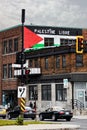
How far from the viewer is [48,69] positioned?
61.6 metres

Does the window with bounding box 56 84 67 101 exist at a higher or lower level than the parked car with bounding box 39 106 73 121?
higher

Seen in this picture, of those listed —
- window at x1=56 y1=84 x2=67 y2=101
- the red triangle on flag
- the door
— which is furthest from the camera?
the red triangle on flag

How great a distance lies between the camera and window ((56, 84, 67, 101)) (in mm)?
58513

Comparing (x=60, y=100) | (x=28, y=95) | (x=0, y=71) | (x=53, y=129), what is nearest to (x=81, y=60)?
(x=60, y=100)

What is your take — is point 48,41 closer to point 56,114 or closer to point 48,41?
point 48,41

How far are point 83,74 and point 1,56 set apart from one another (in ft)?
71.8

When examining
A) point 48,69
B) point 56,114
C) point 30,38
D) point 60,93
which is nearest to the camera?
point 56,114

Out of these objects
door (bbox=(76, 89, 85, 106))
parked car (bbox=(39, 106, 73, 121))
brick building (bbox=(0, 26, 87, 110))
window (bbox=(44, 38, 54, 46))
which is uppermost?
window (bbox=(44, 38, 54, 46))

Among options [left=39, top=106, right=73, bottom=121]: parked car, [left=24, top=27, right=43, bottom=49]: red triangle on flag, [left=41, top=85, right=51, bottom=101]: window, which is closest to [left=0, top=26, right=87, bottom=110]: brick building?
[left=41, top=85, right=51, bottom=101]: window

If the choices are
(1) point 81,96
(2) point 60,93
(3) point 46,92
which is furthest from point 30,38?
(1) point 81,96

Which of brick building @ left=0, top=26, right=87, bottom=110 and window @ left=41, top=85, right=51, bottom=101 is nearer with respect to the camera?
brick building @ left=0, top=26, right=87, bottom=110

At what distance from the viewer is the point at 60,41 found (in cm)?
7438

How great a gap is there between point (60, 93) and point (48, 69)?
424 cm

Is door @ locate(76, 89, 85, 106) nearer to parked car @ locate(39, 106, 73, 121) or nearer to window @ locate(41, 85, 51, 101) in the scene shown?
window @ locate(41, 85, 51, 101)
